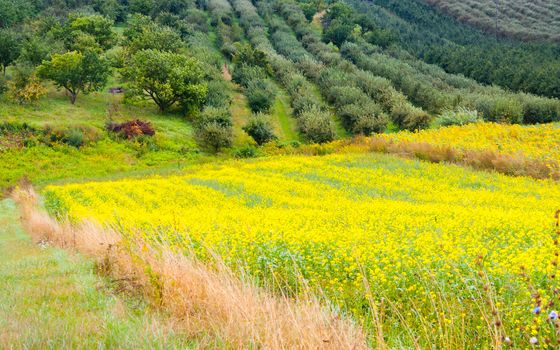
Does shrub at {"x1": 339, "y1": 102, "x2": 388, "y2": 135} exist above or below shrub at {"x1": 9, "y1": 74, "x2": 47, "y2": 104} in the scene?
below

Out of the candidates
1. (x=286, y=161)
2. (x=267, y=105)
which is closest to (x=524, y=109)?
(x=267, y=105)

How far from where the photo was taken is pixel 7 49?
53.8m

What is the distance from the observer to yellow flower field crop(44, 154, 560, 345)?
6062 mm

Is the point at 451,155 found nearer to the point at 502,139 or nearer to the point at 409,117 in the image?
the point at 502,139

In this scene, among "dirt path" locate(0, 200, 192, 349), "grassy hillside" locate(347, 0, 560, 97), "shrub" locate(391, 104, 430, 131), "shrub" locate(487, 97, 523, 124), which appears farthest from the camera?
"grassy hillside" locate(347, 0, 560, 97)

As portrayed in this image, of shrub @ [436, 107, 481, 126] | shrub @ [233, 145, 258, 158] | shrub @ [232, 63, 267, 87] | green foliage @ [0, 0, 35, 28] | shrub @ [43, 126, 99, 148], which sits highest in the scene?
green foliage @ [0, 0, 35, 28]

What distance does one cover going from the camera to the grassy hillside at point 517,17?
8600 centimetres

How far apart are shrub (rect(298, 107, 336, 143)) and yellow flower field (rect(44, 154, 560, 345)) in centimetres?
2269

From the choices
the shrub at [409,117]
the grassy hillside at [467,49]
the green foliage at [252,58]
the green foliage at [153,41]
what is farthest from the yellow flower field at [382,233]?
the grassy hillside at [467,49]

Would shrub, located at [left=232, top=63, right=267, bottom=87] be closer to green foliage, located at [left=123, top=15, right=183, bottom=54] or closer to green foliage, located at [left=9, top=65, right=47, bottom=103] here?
green foliage, located at [left=123, top=15, right=183, bottom=54]

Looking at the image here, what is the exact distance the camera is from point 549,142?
31938mm

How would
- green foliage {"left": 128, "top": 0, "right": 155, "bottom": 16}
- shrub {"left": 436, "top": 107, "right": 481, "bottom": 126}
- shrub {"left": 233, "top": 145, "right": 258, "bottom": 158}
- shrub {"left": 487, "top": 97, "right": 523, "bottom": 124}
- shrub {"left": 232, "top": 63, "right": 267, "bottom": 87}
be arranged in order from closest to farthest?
shrub {"left": 436, "top": 107, "right": 481, "bottom": 126}, shrub {"left": 233, "top": 145, "right": 258, "bottom": 158}, shrub {"left": 487, "top": 97, "right": 523, "bottom": 124}, shrub {"left": 232, "top": 63, "right": 267, "bottom": 87}, green foliage {"left": 128, "top": 0, "right": 155, "bottom": 16}

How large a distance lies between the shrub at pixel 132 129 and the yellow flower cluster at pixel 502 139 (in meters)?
23.8

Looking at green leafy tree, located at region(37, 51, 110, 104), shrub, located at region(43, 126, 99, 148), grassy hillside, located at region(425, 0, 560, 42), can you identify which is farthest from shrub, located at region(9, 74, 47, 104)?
grassy hillside, located at region(425, 0, 560, 42)
